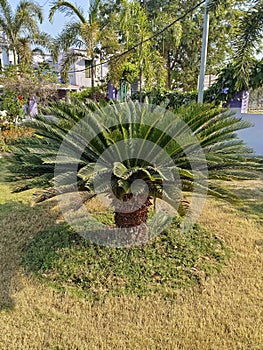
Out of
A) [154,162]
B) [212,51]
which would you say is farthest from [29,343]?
[212,51]

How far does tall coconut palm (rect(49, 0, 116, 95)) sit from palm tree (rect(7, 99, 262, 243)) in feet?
34.1

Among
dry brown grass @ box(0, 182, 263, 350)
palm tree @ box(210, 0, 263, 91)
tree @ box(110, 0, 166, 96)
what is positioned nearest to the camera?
dry brown grass @ box(0, 182, 263, 350)

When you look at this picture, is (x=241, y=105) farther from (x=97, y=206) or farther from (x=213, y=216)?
(x=97, y=206)

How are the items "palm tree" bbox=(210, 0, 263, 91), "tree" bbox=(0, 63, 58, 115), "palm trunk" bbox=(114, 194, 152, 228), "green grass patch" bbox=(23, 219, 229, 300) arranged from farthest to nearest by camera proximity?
"tree" bbox=(0, 63, 58, 115) < "palm tree" bbox=(210, 0, 263, 91) < "palm trunk" bbox=(114, 194, 152, 228) < "green grass patch" bbox=(23, 219, 229, 300)

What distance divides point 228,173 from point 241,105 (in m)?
5.09

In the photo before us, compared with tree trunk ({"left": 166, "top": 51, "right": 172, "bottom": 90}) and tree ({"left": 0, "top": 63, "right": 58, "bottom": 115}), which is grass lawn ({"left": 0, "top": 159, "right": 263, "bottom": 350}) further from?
tree trunk ({"left": 166, "top": 51, "right": 172, "bottom": 90})

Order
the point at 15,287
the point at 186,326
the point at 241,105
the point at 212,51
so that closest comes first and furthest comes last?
1. the point at 186,326
2. the point at 15,287
3. the point at 241,105
4. the point at 212,51

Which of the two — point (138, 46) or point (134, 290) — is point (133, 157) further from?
point (138, 46)

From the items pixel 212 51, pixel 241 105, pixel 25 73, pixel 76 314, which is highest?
pixel 212 51

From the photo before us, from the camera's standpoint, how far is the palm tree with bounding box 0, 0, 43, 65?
18016 millimetres

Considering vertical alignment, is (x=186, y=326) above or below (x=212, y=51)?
below

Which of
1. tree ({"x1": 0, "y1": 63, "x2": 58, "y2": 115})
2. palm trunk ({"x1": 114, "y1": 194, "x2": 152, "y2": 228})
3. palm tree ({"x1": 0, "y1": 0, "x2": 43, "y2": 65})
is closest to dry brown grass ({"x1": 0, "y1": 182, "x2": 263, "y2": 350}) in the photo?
palm trunk ({"x1": 114, "y1": 194, "x2": 152, "y2": 228})

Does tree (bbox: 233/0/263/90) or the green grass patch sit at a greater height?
tree (bbox: 233/0/263/90)

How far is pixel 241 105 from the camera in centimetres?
786
